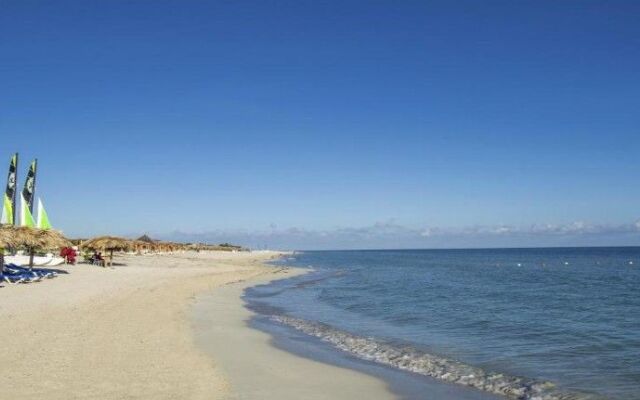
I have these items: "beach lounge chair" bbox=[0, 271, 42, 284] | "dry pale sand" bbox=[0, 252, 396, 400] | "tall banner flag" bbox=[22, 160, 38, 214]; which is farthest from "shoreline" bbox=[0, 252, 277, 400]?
"tall banner flag" bbox=[22, 160, 38, 214]

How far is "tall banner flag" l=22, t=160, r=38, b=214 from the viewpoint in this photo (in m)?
40.4

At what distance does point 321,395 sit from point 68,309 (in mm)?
10390

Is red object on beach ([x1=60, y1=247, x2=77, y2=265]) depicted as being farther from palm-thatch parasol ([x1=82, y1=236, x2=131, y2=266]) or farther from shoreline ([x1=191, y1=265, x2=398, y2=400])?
shoreline ([x1=191, y1=265, x2=398, y2=400])

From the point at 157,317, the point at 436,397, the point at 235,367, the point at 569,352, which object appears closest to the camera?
the point at 436,397

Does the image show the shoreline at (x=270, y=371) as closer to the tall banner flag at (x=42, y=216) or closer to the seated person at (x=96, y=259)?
the seated person at (x=96, y=259)

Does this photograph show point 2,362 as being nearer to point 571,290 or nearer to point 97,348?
point 97,348

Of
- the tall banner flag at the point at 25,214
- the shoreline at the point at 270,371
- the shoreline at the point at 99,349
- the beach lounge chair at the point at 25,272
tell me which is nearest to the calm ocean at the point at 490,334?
the shoreline at the point at 270,371

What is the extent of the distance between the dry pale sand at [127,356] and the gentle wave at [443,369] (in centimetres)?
163

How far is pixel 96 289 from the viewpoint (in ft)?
72.0

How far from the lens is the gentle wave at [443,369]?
355 inches

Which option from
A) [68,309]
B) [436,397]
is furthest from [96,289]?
[436,397]

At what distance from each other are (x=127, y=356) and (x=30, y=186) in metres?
35.7

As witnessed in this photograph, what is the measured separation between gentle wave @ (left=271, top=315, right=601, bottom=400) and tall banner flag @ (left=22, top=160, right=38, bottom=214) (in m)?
32.9

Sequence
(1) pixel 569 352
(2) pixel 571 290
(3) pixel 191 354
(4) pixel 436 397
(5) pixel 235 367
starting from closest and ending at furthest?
(4) pixel 436 397 → (5) pixel 235 367 → (3) pixel 191 354 → (1) pixel 569 352 → (2) pixel 571 290
